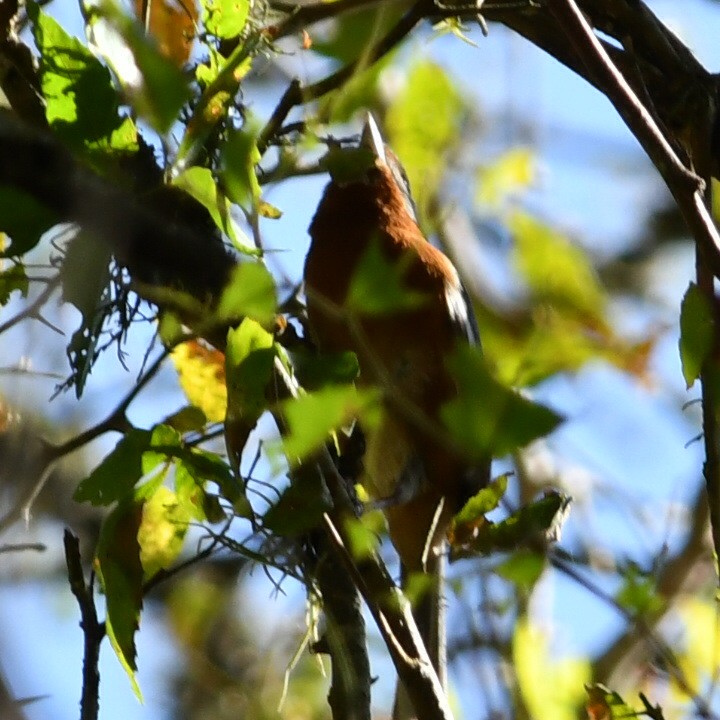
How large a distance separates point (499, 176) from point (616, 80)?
60 cm

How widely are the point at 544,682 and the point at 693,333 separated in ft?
1.11

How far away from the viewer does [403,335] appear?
1.52 m

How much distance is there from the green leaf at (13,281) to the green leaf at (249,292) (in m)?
0.36

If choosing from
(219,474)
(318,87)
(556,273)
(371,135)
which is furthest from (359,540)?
(371,135)

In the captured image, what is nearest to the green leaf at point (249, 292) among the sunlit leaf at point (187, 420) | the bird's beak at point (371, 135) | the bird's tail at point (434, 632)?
the sunlit leaf at point (187, 420)

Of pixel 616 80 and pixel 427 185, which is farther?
pixel 427 185

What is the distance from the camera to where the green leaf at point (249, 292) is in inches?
23.2

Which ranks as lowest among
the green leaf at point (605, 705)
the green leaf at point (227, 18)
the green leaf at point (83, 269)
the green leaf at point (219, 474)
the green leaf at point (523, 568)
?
the green leaf at point (605, 705)

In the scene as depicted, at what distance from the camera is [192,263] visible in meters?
0.53

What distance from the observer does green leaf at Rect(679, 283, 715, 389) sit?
0.72m

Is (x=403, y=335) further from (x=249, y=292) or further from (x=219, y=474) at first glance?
(x=249, y=292)

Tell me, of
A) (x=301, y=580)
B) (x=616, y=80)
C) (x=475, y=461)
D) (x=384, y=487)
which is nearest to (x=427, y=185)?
(x=616, y=80)

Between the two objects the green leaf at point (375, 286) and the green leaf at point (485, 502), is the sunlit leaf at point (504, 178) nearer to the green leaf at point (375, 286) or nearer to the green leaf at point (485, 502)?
the green leaf at point (485, 502)

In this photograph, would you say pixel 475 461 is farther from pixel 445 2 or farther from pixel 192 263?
pixel 445 2
